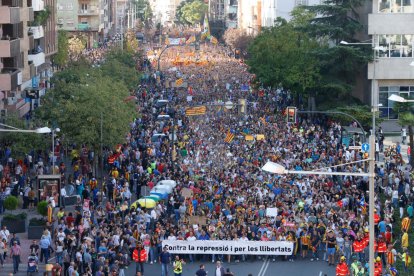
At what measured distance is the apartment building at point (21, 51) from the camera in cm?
6962

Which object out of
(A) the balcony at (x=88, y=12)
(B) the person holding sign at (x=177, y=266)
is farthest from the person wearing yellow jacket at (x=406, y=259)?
(A) the balcony at (x=88, y=12)

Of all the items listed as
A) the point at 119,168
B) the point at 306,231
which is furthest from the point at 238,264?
the point at 119,168

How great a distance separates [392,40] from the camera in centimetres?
8362

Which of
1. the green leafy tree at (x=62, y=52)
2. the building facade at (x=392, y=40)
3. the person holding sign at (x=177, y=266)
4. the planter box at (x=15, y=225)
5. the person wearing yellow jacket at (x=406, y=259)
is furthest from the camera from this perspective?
the green leafy tree at (x=62, y=52)

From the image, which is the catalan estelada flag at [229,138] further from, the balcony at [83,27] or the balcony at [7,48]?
the balcony at [83,27]

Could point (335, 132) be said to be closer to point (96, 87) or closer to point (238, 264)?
point (96, 87)

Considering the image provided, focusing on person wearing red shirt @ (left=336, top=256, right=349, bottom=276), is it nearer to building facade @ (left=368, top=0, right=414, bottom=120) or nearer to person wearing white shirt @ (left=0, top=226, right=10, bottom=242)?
person wearing white shirt @ (left=0, top=226, right=10, bottom=242)

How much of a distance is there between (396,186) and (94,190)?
1226 centimetres

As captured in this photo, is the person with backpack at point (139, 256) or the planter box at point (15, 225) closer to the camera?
the person with backpack at point (139, 256)

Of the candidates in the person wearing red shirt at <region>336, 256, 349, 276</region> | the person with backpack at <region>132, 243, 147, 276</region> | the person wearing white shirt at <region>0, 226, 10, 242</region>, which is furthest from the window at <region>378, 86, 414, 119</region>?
the person wearing red shirt at <region>336, 256, 349, 276</region>

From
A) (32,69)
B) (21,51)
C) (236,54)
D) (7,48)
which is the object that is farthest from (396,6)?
(236,54)

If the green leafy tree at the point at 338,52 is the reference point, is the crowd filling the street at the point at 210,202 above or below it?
below

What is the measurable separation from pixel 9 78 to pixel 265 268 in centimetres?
3087

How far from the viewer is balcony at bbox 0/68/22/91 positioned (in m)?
69.0
